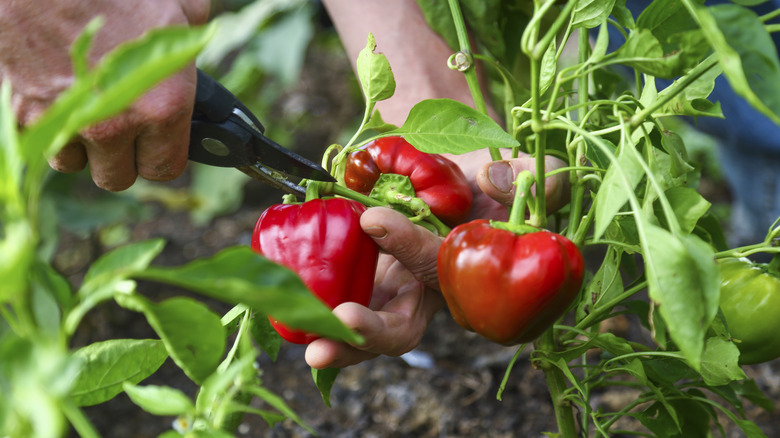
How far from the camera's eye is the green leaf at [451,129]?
2.23ft

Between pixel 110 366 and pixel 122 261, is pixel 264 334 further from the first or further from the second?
pixel 122 261

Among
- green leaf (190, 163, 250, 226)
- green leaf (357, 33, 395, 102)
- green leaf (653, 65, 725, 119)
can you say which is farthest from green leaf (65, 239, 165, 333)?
green leaf (190, 163, 250, 226)

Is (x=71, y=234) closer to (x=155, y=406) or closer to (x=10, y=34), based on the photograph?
(x=10, y=34)

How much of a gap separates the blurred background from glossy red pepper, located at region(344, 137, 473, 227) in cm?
48

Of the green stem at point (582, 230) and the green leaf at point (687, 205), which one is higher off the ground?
the green leaf at point (687, 205)

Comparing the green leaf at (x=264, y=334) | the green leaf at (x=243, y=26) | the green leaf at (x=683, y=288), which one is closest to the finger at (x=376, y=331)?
the green leaf at (x=264, y=334)

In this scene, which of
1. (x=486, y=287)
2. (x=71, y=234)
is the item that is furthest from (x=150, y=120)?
(x=71, y=234)

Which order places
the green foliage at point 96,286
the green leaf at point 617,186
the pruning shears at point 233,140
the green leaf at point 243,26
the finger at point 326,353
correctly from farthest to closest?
the green leaf at point 243,26 → the pruning shears at point 233,140 → the finger at point 326,353 → the green leaf at point 617,186 → the green foliage at point 96,286

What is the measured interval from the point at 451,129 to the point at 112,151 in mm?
450

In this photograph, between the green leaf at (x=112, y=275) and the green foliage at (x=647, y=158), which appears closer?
the green leaf at (x=112, y=275)

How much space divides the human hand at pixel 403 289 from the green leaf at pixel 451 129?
98 millimetres

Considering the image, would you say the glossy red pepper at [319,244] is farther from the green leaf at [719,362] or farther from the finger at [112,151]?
the green leaf at [719,362]

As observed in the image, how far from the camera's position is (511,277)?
0.64 metres

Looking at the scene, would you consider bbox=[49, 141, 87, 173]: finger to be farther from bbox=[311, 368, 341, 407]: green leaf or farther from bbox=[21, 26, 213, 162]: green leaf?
bbox=[21, 26, 213, 162]: green leaf
